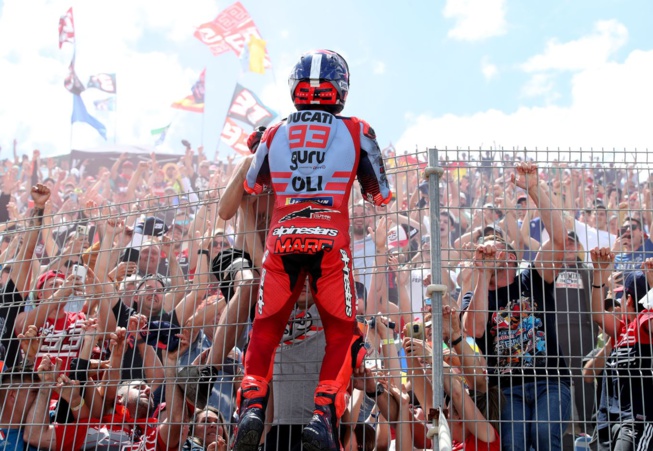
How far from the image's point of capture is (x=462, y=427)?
4895 mm

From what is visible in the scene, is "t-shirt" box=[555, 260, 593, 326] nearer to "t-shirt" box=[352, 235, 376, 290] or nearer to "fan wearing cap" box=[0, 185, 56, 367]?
"t-shirt" box=[352, 235, 376, 290]

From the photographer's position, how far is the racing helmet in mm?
4941

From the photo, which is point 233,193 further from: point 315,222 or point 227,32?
point 227,32

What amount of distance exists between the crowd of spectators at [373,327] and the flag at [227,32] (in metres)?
16.0

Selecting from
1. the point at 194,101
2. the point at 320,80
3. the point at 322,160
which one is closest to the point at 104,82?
the point at 194,101

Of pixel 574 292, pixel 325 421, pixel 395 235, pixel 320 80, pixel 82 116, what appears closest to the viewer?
pixel 325 421

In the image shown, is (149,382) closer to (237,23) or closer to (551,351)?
(551,351)

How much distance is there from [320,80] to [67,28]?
21.2 metres

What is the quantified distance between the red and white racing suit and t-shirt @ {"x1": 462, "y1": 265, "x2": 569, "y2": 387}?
1.06 meters

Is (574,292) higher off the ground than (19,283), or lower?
higher

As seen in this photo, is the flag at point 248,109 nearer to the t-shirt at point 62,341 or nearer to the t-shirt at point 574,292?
the t-shirt at point 62,341

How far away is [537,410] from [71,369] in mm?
3466

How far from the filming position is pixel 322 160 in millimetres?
4785

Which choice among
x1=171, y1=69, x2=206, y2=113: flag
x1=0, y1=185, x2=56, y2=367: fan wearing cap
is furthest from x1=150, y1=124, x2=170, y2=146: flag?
x1=0, y1=185, x2=56, y2=367: fan wearing cap
